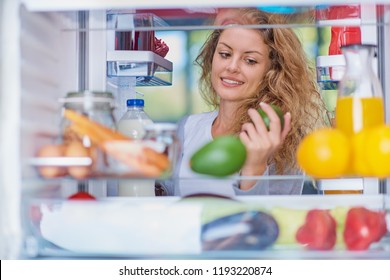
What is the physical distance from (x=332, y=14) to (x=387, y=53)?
0.66 ft

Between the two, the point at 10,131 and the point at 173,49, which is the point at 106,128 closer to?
the point at 10,131

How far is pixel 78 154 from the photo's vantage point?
1.54 m

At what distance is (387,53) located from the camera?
1944 millimetres

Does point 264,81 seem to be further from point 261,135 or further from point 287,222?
point 287,222

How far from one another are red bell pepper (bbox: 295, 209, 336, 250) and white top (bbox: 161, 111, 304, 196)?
0.42 metres

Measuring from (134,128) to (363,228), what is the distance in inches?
25.9

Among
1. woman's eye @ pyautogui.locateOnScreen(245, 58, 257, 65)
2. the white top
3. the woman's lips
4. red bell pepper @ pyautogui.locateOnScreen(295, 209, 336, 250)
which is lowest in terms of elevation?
red bell pepper @ pyautogui.locateOnScreen(295, 209, 336, 250)

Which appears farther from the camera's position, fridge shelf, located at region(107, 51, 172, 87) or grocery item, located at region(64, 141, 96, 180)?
fridge shelf, located at region(107, 51, 172, 87)

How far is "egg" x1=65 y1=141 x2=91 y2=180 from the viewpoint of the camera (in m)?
1.54

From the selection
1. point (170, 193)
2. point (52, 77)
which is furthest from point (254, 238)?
point (170, 193)

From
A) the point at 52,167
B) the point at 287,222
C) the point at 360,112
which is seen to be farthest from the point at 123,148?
A: the point at 360,112

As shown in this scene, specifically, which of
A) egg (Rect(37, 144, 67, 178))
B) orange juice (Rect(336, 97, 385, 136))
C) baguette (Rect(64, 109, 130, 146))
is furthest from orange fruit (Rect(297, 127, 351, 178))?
egg (Rect(37, 144, 67, 178))

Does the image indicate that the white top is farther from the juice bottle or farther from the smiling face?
the juice bottle

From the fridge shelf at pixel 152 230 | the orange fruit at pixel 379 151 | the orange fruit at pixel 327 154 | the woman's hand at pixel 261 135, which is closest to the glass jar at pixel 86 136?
the fridge shelf at pixel 152 230
